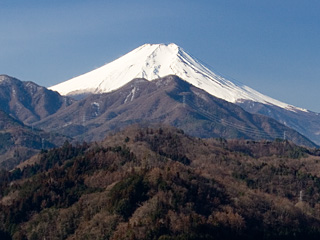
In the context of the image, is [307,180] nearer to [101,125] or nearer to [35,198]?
[35,198]

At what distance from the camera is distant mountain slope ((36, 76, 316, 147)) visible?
6255 inches

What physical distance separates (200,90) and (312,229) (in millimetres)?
131753

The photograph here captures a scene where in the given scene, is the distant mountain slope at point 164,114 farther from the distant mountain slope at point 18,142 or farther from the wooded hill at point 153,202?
the wooded hill at point 153,202

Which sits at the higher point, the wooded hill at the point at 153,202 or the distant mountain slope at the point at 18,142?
the distant mountain slope at the point at 18,142

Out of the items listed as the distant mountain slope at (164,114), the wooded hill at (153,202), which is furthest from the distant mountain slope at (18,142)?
the wooded hill at (153,202)

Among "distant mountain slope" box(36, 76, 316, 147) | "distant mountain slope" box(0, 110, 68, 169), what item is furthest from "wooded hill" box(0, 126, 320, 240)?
"distant mountain slope" box(36, 76, 316, 147)

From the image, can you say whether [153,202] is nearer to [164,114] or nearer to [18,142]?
[18,142]

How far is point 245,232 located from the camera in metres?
50.3

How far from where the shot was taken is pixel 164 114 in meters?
168

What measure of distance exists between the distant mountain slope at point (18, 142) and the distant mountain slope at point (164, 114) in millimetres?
14257

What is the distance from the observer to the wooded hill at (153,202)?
1897 inches

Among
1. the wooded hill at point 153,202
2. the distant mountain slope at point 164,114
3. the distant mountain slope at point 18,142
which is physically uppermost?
the distant mountain slope at point 164,114

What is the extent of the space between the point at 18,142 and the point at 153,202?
77.2 metres

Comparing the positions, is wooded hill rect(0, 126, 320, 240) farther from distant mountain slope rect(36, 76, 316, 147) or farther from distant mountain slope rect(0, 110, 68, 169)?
distant mountain slope rect(36, 76, 316, 147)
